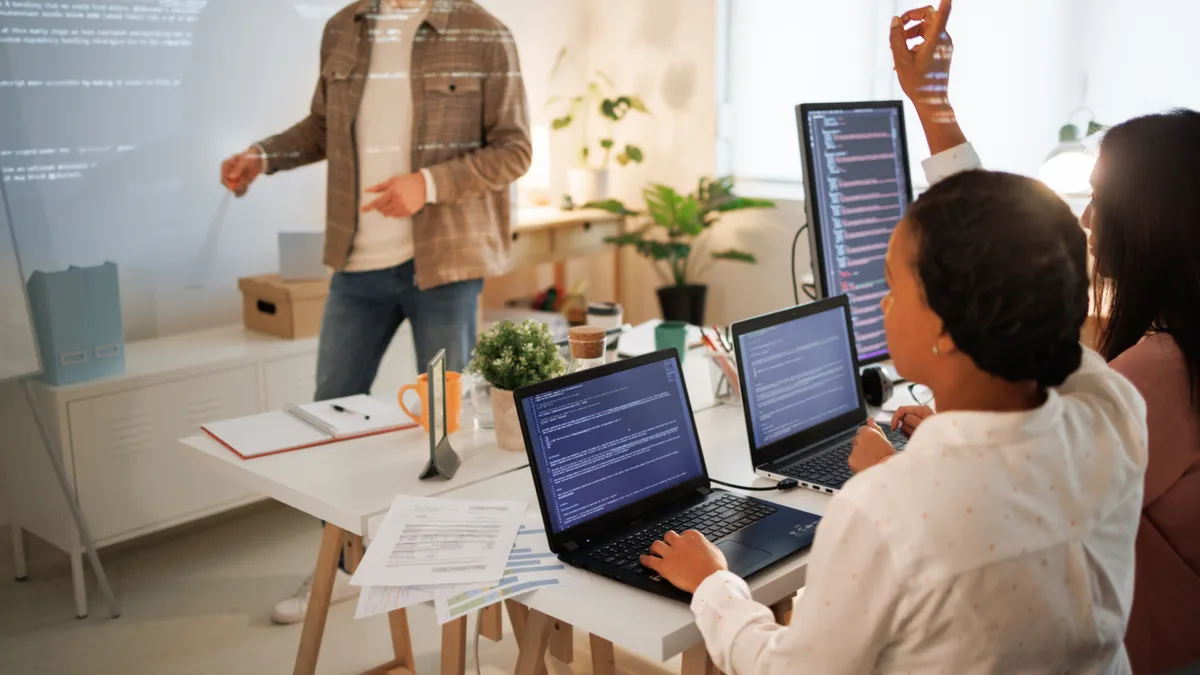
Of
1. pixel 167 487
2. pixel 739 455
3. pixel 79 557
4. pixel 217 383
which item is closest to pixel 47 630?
pixel 79 557

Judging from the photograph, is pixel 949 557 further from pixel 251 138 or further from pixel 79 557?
pixel 251 138

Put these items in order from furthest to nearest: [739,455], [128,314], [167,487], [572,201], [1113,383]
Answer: [572,201]
[128,314]
[167,487]
[739,455]
[1113,383]

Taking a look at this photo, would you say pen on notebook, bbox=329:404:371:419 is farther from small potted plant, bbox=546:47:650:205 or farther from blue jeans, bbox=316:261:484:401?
small potted plant, bbox=546:47:650:205

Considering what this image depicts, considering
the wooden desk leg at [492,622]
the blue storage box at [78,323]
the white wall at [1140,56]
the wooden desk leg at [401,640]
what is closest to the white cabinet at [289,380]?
the blue storage box at [78,323]

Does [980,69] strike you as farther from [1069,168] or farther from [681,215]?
[681,215]

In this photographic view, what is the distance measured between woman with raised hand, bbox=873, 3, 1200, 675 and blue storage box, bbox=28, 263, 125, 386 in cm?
241

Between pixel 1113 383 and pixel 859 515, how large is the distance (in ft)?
1.25

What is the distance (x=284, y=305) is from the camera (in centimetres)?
336

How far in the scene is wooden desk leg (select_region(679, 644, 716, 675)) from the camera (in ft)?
4.54

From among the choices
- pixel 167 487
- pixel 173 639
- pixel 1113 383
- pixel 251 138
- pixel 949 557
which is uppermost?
pixel 251 138

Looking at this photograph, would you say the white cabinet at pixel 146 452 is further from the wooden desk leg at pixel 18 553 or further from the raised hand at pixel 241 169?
the raised hand at pixel 241 169

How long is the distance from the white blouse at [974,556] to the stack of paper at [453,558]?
41 cm

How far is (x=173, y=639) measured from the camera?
2.68 m

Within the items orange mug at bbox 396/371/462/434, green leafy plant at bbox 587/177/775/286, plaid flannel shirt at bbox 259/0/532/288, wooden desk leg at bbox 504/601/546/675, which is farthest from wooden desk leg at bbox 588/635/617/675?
green leafy plant at bbox 587/177/775/286
